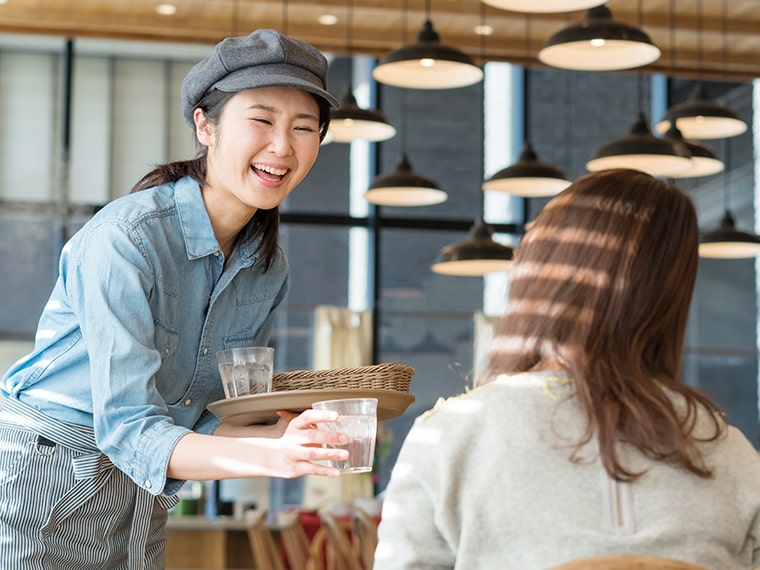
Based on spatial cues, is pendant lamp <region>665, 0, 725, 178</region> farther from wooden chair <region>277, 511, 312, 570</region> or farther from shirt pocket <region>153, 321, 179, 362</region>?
shirt pocket <region>153, 321, 179, 362</region>

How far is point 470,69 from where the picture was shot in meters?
5.74

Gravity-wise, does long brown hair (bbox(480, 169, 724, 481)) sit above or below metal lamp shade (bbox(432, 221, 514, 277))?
above

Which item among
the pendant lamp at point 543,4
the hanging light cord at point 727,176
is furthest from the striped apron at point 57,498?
the hanging light cord at point 727,176

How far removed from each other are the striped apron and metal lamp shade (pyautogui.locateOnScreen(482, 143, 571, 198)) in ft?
15.6

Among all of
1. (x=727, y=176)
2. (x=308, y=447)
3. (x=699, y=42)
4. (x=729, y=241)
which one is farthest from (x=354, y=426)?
(x=727, y=176)

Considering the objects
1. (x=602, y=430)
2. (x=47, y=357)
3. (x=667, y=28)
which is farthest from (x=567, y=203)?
(x=667, y=28)

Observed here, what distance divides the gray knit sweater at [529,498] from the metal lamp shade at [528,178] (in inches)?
203

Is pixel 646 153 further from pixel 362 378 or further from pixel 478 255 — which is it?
pixel 362 378

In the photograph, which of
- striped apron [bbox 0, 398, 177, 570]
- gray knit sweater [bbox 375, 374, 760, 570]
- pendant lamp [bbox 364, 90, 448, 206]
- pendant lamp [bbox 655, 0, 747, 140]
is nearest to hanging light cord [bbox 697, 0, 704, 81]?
pendant lamp [bbox 655, 0, 747, 140]

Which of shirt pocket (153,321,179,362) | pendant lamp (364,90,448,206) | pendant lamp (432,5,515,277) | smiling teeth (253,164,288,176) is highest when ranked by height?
smiling teeth (253,164,288,176)

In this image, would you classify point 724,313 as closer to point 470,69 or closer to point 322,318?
point 322,318

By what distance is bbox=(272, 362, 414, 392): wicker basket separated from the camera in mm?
1947

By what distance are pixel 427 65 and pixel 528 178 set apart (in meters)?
1.12

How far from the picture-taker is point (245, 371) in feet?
6.50
